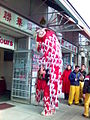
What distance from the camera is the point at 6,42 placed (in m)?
6.80

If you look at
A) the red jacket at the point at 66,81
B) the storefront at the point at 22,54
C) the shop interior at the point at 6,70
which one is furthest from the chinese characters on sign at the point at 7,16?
the shop interior at the point at 6,70

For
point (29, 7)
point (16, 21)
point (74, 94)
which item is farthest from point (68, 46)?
point (16, 21)

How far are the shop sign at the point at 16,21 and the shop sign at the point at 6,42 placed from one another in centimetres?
70

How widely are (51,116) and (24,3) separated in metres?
4.44

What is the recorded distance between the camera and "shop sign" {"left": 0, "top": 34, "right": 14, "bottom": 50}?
21.6ft

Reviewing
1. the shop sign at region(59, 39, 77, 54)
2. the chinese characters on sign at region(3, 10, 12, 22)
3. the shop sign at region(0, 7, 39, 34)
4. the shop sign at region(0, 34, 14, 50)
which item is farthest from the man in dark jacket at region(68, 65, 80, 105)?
the shop sign at region(59, 39, 77, 54)

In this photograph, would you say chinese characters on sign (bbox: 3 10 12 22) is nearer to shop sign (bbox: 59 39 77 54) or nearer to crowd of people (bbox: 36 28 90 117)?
crowd of people (bbox: 36 28 90 117)

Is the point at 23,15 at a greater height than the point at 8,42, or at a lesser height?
greater

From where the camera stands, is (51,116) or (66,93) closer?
(51,116)

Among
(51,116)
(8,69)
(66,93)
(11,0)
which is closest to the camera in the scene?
(51,116)

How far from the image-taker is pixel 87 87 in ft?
17.3

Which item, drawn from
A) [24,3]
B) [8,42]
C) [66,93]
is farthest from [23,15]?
[66,93]

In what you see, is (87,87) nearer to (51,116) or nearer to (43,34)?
(51,116)

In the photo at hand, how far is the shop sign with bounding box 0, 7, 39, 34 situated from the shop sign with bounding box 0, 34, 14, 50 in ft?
2.29
